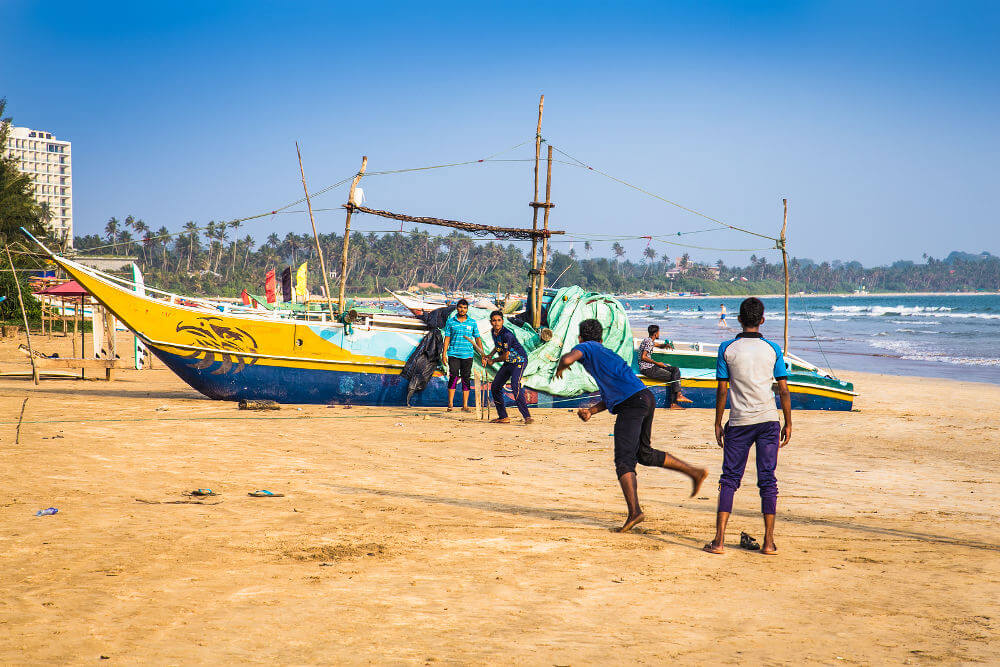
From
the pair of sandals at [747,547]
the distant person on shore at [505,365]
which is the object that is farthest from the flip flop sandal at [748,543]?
the distant person on shore at [505,365]

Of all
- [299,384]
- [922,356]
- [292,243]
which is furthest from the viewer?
[292,243]

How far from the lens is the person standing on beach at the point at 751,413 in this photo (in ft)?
18.5

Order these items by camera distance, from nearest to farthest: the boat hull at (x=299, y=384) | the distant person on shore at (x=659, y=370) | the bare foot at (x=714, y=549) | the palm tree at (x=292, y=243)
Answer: the bare foot at (x=714, y=549) < the boat hull at (x=299, y=384) < the distant person on shore at (x=659, y=370) < the palm tree at (x=292, y=243)

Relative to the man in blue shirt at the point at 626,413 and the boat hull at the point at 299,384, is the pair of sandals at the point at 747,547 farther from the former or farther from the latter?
the boat hull at the point at 299,384

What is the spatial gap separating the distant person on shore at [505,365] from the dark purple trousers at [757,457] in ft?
21.4

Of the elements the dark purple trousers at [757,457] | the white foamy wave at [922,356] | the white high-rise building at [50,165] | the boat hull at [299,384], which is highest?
the white high-rise building at [50,165]

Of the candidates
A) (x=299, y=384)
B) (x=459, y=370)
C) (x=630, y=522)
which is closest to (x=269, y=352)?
(x=299, y=384)

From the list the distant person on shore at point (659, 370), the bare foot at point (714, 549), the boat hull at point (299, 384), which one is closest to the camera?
the bare foot at point (714, 549)

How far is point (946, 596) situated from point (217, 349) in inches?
435

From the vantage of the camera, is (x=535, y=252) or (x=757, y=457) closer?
(x=757, y=457)

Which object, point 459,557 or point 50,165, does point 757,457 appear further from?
point 50,165

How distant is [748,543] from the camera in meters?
5.75

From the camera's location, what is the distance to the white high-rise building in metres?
140

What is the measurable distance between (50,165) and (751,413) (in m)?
168
